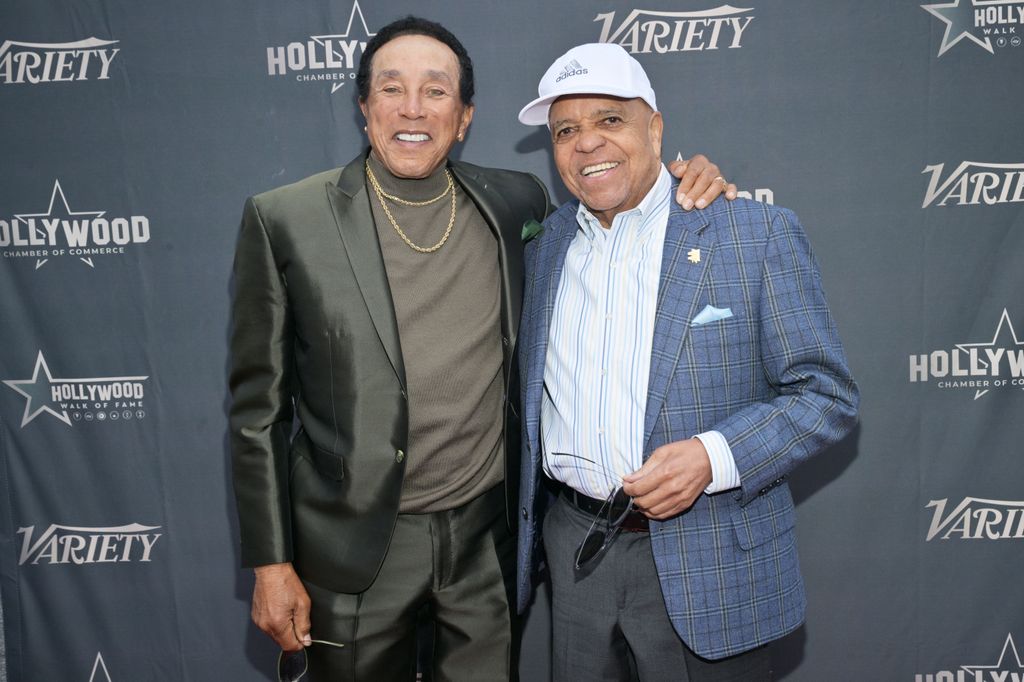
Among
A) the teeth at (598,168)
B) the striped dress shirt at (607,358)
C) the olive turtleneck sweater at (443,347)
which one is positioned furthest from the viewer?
the olive turtleneck sweater at (443,347)

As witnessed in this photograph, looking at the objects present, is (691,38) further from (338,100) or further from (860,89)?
(338,100)

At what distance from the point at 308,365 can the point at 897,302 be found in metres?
2.25

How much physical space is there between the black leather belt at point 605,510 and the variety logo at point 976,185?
195cm

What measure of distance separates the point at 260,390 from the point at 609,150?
1.08 m

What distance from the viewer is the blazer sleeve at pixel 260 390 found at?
1939 mm

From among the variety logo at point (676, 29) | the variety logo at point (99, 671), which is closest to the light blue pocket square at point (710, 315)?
the variety logo at point (676, 29)

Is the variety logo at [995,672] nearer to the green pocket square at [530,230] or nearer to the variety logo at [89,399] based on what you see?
the green pocket square at [530,230]

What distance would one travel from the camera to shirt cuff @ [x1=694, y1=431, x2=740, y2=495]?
161 cm

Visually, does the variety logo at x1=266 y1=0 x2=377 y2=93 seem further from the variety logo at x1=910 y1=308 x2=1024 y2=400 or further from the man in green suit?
the variety logo at x1=910 y1=308 x2=1024 y2=400

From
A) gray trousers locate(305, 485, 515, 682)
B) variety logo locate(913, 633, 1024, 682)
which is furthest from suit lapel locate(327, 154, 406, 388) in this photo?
variety logo locate(913, 633, 1024, 682)

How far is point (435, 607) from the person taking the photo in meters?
2.02

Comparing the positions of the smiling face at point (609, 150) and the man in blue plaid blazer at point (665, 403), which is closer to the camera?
the man in blue plaid blazer at point (665, 403)

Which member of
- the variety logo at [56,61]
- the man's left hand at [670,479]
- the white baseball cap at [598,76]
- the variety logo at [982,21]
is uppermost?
the variety logo at [56,61]

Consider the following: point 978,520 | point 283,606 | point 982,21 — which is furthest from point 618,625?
point 982,21
